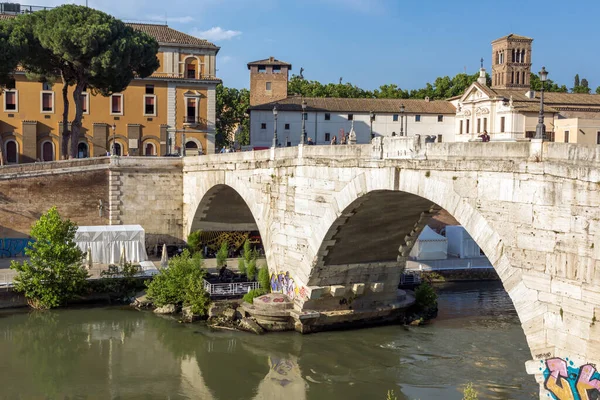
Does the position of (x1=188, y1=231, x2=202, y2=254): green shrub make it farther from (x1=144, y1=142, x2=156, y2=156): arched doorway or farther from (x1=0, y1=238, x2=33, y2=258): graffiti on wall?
(x1=144, y1=142, x2=156, y2=156): arched doorway

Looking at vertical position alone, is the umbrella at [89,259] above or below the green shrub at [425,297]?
above

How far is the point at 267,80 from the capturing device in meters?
48.9

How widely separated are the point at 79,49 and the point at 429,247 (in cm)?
1803

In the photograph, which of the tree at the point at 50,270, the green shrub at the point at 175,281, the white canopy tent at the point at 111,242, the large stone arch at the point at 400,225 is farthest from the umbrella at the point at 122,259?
the large stone arch at the point at 400,225

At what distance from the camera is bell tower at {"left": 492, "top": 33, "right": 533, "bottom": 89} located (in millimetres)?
54188

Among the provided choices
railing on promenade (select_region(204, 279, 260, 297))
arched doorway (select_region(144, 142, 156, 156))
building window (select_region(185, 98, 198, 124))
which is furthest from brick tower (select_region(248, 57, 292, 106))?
railing on promenade (select_region(204, 279, 260, 297))

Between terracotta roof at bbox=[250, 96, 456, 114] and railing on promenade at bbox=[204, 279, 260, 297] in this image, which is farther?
terracotta roof at bbox=[250, 96, 456, 114]

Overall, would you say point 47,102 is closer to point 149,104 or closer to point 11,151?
point 11,151

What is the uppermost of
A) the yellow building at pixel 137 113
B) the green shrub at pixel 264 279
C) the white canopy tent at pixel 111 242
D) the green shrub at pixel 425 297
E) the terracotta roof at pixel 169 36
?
the terracotta roof at pixel 169 36

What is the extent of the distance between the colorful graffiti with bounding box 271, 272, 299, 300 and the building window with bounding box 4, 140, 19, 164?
2131 cm

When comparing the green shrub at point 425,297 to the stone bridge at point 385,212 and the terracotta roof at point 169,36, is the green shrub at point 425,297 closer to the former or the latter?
the stone bridge at point 385,212

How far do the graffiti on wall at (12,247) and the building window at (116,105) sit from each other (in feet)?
39.2

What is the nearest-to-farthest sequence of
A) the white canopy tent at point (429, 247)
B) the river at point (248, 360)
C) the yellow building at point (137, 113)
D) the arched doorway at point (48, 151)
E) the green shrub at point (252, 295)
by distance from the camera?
1. the river at point (248, 360)
2. the green shrub at point (252, 295)
3. the white canopy tent at point (429, 247)
4. the yellow building at point (137, 113)
5. the arched doorway at point (48, 151)

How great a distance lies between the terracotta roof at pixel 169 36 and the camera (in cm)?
4019
